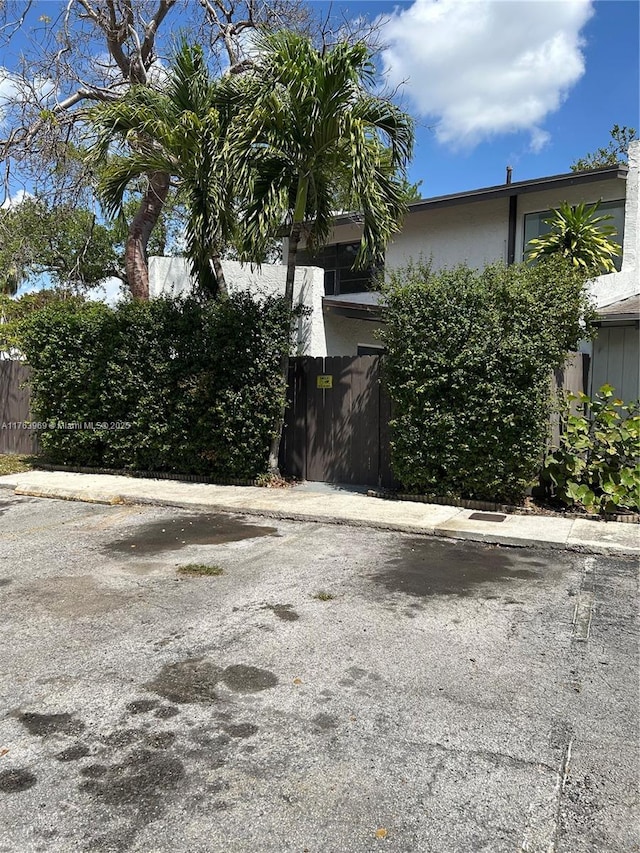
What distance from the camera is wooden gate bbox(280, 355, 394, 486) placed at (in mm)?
10406

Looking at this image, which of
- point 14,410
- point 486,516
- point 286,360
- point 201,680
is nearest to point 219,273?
point 286,360

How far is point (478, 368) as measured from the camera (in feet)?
28.4

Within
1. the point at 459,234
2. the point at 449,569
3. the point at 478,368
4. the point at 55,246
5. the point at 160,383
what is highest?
the point at 55,246

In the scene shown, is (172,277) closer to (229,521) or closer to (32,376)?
(32,376)

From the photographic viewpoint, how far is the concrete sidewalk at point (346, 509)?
287 inches

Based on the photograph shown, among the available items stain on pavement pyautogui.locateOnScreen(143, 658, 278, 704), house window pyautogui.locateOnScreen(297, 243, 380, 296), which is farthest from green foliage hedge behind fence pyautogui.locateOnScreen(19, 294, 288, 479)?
house window pyautogui.locateOnScreen(297, 243, 380, 296)

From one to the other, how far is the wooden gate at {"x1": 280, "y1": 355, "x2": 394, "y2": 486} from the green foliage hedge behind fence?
0.74 m

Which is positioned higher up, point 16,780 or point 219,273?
point 219,273

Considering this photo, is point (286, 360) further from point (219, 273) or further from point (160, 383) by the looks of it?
point (160, 383)

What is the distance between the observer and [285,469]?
37.3ft

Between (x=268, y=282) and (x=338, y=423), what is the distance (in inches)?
220

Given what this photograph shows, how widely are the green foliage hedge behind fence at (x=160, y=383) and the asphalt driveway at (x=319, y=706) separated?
4.34m

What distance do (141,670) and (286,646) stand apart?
982mm

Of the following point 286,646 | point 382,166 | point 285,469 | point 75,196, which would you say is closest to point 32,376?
point 75,196
